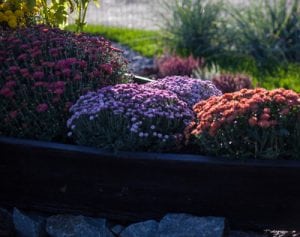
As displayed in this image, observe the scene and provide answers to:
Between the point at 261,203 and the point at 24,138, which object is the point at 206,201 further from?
the point at 24,138

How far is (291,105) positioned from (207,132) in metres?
0.46

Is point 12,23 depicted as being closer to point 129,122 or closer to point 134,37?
point 129,122

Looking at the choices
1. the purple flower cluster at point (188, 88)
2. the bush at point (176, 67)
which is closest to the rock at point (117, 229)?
the purple flower cluster at point (188, 88)

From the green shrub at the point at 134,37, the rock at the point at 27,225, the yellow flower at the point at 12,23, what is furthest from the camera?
the green shrub at the point at 134,37

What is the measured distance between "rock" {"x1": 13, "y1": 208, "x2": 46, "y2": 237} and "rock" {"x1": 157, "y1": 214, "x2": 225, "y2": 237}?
69 cm

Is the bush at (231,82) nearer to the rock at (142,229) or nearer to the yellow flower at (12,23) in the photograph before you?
the yellow flower at (12,23)

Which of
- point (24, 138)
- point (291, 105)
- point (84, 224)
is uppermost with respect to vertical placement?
point (291, 105)

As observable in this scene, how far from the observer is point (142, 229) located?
13.2 feet

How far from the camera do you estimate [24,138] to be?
4383 millimetres

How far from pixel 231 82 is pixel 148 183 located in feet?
8.71

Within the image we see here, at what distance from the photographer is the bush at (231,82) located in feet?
21.0

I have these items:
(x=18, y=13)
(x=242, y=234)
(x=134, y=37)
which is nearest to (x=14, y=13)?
(x=18, y=13)

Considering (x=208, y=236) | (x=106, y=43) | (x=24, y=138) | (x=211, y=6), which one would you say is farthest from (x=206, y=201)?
(x=211, y=6)

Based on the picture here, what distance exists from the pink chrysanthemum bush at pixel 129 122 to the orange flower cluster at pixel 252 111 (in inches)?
7.2
